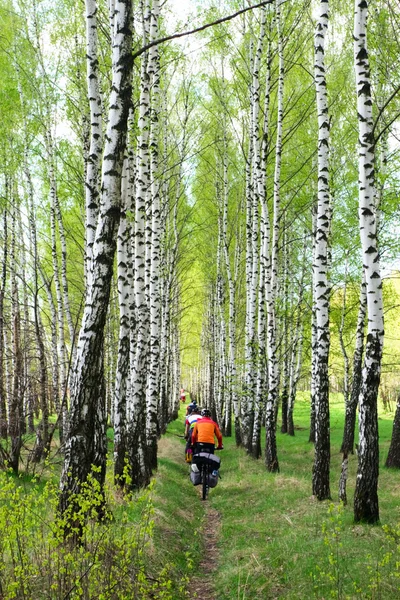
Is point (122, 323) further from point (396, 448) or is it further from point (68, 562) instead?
point (396, 448)

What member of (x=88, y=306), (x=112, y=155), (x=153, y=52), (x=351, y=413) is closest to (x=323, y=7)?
(x=153, y=52)

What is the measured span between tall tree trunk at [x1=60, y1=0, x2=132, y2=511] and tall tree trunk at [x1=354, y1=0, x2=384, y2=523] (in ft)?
10.8

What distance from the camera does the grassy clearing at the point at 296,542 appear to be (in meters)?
4.41

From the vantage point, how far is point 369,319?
21.0 ft

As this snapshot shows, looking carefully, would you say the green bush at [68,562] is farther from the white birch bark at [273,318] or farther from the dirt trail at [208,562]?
the white birch bark at [273,318]

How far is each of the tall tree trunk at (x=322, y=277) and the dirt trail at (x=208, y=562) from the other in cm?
186

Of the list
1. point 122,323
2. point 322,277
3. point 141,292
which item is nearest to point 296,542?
point 322,277

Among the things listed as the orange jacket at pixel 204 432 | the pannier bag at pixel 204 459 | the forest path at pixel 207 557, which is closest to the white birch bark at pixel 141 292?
the pannier bag at pixel 204 459

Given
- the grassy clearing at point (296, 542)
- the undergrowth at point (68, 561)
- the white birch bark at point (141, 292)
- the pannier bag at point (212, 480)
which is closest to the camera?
the undergrowth at point (68, 561)

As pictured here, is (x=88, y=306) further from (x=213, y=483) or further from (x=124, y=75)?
(x=213, y=483)

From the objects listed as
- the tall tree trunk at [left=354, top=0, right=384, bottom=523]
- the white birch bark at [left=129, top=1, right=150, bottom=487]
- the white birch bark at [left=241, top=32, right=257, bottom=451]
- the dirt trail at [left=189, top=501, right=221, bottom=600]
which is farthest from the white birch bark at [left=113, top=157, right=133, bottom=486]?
the white birch bark at [left=241, top=32, right=257, bottom=451]

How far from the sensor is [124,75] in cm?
500

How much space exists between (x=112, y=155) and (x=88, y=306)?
1557mm

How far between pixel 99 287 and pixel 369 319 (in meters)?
3.61
